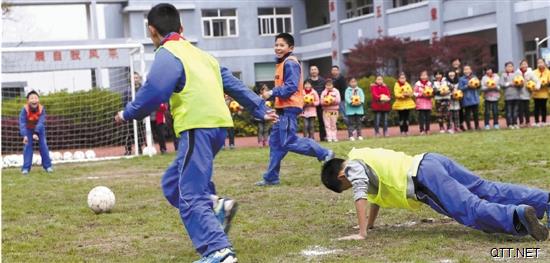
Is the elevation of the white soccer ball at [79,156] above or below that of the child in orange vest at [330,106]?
below

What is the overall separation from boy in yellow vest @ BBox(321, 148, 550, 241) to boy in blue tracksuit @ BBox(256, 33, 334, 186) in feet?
11.2

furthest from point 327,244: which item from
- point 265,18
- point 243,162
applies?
point 265,18

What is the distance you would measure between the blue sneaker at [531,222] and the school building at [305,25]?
2834cm

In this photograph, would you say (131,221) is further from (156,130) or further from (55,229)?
(156,130)

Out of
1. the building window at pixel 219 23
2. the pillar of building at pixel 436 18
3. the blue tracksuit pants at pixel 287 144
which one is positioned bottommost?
the blue tracksuit pants at pixel 287 144

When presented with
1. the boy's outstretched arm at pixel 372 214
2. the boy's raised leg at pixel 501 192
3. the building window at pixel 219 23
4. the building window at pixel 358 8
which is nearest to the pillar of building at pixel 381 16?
the building window at pixel 358 8

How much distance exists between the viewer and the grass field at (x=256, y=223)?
571cm

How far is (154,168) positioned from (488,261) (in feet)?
33.2

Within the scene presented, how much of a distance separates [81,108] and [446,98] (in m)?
9.78

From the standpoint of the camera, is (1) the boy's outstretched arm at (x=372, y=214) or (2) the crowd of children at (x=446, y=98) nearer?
(1) the boy's outstretched arm at (x=372, y=214)

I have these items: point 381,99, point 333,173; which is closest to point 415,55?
point 381,99

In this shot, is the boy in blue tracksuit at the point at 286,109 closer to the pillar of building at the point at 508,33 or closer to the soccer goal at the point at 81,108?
the soccer goal at the point at 81,108

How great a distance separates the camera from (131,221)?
25.6 feet

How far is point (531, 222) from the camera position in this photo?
18.1 feet
